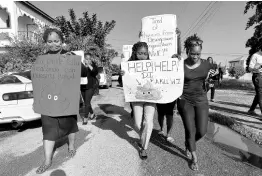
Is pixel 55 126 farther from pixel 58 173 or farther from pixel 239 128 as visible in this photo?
pixel 239 128

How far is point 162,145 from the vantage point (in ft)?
11.8

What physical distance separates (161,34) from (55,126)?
11.3 feet

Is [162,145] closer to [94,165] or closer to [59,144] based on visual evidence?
[94,165]

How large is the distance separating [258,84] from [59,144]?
4894mm

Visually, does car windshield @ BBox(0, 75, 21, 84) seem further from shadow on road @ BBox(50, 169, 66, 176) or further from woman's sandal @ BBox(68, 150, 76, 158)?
shadow on road @ BBox(50, 169, 66, 176)

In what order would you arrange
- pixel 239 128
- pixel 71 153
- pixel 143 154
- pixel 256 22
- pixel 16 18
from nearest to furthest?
pixel 143 154 → pixel 71 153 → pixel 239 128 → pixel 256 22 → pixel 16 18

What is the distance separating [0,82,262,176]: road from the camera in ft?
8.87

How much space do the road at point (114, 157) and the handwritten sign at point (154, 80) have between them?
95 centimetres

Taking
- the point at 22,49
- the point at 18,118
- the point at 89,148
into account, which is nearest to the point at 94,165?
the point at 89,148

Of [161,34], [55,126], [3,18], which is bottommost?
[55,126]

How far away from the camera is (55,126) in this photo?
2.83 m

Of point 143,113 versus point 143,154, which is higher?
point 143,113

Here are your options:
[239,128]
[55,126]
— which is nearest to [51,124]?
[55,126]

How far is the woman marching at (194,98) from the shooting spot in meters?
2.79
